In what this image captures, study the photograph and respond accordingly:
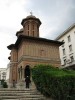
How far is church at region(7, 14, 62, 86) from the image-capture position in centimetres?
2417

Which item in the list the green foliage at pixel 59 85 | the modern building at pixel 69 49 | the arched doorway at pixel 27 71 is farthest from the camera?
the modern building at pixel 69 49

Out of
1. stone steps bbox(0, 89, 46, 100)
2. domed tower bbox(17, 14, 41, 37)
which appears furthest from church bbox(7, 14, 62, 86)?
stone steps bbox(0, 89, 46, 100)

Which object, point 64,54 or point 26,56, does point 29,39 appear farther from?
point 64,54

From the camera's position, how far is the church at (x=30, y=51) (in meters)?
24.2

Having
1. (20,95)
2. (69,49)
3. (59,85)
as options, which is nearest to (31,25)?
(69,49)

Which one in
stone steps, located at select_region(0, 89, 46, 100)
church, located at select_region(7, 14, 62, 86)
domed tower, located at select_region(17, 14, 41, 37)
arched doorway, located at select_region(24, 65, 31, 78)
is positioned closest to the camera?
stone steps, located at select_region(0, 89, 46, 100)

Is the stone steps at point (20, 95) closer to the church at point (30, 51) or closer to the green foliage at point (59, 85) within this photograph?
the green foliage at point (59, 85)

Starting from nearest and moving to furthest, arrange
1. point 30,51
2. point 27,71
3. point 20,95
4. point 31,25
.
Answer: point 20,95 → point 30,51 → point 27,71 → point 31,25

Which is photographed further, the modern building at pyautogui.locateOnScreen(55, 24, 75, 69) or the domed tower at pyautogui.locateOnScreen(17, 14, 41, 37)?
the modern building at pyautogui.locateOnScreen(55, 24, 75, 69)

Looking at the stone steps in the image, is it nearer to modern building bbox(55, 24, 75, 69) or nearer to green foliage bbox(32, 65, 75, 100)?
green foliage bbox(32, 65, 75, 100)

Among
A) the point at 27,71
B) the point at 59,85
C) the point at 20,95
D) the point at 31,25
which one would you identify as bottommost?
the point at 20,95

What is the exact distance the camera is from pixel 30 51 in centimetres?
2444

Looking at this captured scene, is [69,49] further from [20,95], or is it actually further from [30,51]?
[20,95]

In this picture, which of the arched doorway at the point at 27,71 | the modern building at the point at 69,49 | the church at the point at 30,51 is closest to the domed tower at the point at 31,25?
the church at the point at 30,51
